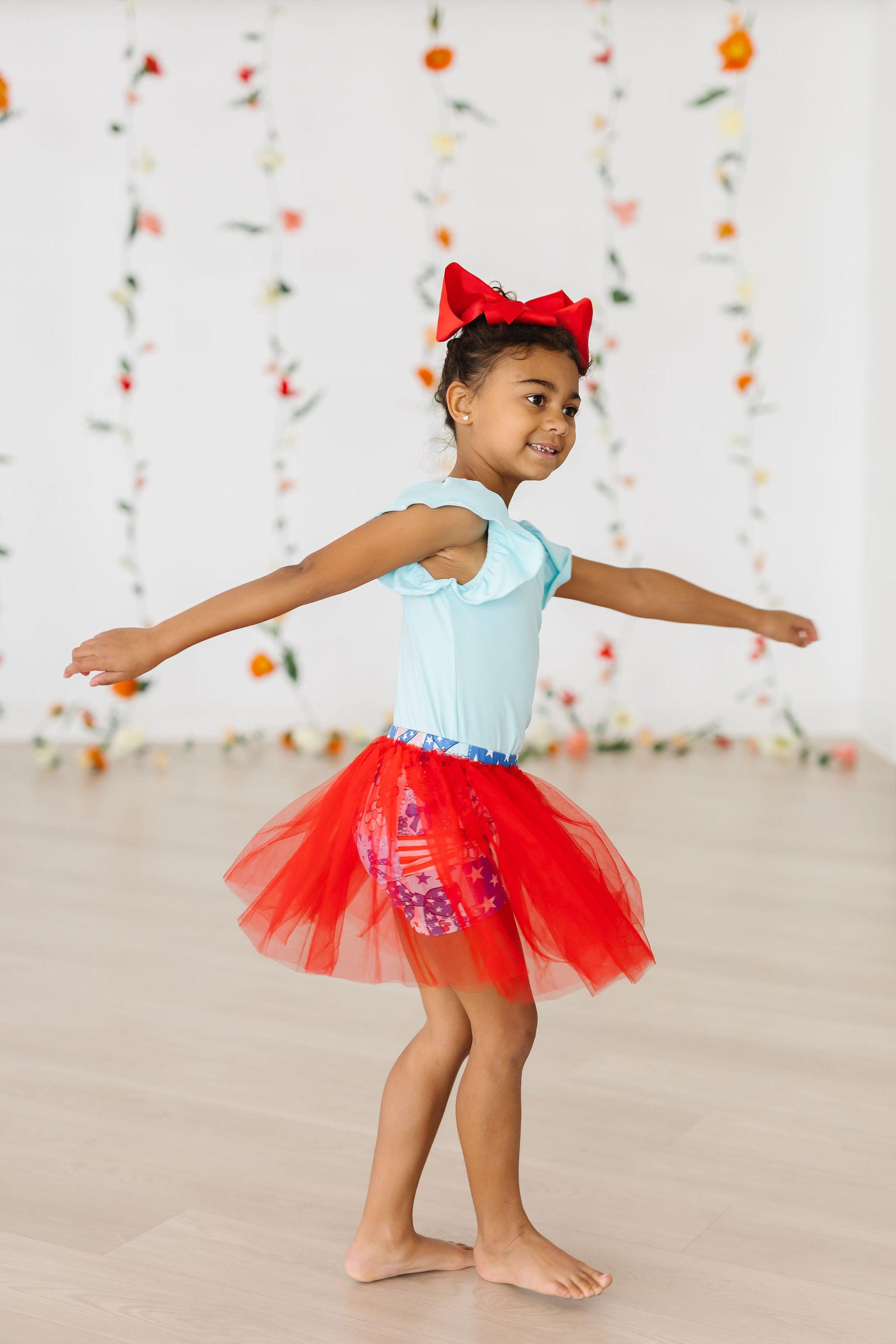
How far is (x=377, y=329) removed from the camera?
491 centimetres

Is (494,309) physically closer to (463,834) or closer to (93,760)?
(463,834)

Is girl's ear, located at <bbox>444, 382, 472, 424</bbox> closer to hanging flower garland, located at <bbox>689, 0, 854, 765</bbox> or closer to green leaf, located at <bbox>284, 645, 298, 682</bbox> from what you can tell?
green leaf, located at <bbox>284, 645, 298, 682</bbox>

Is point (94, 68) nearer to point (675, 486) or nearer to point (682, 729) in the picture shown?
point (675, 486)

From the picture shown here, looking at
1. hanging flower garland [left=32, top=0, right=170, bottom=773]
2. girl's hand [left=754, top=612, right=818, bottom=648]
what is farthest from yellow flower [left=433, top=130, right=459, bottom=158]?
girl's hand [left=754, top=612, right=818, bottom=648]

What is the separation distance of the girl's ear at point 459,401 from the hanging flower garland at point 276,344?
3.08 metres

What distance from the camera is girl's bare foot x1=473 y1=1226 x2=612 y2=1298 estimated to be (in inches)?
59.6

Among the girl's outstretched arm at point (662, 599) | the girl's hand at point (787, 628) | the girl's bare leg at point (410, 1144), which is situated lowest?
the girl's bare leg at point (410, 1144)

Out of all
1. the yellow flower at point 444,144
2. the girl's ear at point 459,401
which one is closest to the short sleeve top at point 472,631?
the girl's ear at point 459,401

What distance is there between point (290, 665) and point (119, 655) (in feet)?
10.5

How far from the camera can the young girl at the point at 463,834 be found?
1.48 meters

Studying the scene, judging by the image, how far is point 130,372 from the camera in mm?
4844

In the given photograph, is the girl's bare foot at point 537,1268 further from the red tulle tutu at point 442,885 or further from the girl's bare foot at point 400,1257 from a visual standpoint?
the red tulle tutu at point 442,885

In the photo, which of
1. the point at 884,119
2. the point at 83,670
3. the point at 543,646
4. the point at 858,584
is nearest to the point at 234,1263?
the point at 83,670

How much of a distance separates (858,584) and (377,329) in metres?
1.88
